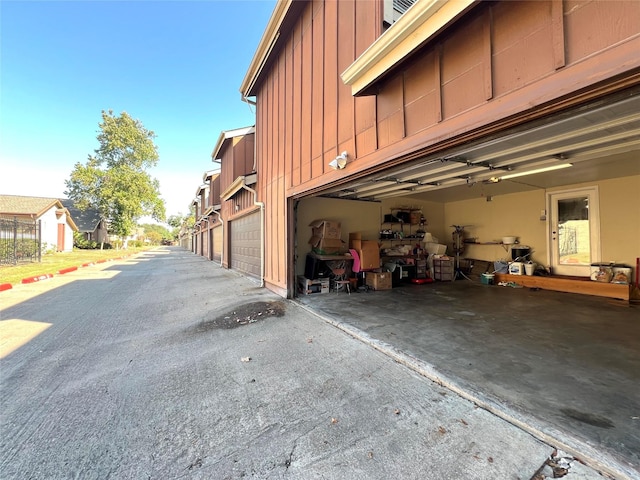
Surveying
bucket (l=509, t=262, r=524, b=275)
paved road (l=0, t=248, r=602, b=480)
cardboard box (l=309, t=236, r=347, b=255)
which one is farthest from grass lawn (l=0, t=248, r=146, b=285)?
bucket (l=509, t=262, r=524, b=275)

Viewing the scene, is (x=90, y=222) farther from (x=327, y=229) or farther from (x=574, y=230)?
(x=574, y=230)

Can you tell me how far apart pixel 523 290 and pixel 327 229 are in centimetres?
549

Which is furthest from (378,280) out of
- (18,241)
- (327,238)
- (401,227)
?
(18,241)

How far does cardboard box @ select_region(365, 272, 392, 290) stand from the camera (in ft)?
22.9

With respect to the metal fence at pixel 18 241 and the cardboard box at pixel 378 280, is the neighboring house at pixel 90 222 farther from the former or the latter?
the cardboard box at pixel 378 280

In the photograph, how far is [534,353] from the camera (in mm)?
2918

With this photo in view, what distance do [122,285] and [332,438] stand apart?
8466mm

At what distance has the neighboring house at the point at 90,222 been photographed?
3058cm

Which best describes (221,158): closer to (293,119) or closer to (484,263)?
(293,119)

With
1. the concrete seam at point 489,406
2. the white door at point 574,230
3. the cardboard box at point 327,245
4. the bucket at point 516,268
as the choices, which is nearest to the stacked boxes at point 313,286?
the cardboard box at point 327,245

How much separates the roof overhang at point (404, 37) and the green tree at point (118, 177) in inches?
1223

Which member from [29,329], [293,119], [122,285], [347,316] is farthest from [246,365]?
[122,285]

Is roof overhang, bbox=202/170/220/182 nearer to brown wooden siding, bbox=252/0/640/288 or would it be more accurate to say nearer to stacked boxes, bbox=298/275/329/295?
brown wooden siding, bbox=252/0/640/288

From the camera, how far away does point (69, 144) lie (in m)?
25.0
